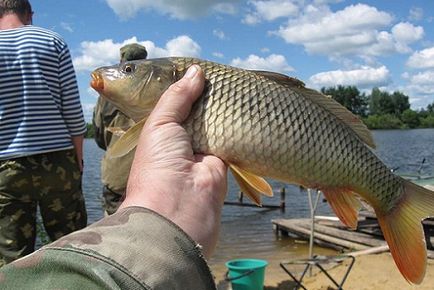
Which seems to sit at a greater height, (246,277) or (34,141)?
(34,141)

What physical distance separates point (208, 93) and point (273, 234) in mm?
15362

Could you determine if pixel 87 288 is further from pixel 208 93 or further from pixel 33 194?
pixel 33 194

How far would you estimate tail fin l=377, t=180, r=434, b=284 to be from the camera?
7.22 feet

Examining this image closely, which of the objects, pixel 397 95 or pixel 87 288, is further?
pixel 397 95

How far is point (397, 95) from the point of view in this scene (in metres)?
89.2

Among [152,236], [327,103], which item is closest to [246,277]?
[327,103]

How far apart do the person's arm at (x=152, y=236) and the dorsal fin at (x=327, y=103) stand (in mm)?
589

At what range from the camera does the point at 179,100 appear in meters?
2.09

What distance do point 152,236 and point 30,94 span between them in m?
3.30

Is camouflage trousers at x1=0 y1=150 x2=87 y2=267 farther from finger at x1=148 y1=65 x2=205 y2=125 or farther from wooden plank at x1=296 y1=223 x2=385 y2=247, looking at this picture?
wooden plank at x1=296 y1=223 x2=385 y2=247

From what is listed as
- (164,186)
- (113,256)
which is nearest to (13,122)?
(164,186)

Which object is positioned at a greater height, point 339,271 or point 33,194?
point 33,194

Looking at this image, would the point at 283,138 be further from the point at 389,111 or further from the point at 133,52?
the point at 389,111

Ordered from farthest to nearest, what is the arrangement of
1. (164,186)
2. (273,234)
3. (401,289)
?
(273,234)
(401,289)
(164,186)
